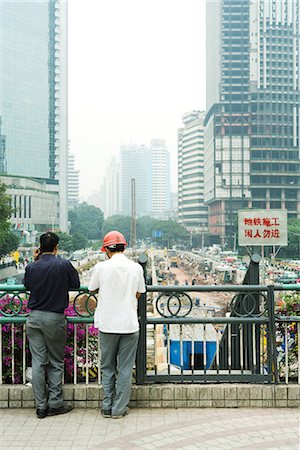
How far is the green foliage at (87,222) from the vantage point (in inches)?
4754

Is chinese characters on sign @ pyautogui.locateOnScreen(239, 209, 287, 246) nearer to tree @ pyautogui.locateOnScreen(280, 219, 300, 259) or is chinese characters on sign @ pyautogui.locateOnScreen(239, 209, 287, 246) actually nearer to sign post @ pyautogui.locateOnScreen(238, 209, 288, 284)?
sign post @ pyautogui.locateOnScreen(238, 209, 288, 284)

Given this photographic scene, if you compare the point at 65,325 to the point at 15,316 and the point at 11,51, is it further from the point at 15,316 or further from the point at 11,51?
the point at 11,51

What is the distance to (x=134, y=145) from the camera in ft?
638

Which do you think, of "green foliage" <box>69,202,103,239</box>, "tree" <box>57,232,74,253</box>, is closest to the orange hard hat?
"tree" <box>57,232,74,253</box>

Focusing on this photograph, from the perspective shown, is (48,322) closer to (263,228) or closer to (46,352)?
(46,352)

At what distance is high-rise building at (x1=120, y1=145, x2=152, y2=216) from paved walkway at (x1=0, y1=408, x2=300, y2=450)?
186074 mm

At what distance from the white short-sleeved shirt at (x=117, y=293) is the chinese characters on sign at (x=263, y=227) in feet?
15.5

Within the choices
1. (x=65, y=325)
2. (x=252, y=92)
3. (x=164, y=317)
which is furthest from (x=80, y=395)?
(x=252, y=92)

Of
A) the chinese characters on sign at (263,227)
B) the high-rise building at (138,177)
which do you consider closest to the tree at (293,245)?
the chinese characters on sign at (263,227)

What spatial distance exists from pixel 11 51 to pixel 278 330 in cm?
10672

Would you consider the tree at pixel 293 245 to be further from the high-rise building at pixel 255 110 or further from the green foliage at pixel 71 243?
the green foliage at pixel 71 243

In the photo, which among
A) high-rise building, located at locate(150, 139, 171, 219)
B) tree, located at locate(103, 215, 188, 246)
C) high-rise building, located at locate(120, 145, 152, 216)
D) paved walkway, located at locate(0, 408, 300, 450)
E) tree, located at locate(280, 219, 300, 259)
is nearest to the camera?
paved walkway, located at locate(0, 408, 300, 450)

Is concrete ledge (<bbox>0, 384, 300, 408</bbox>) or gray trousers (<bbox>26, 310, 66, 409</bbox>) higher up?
gray trousers (<bbox>26, 310, 66, 409</bbox>)

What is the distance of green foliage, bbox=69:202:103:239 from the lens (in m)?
121
